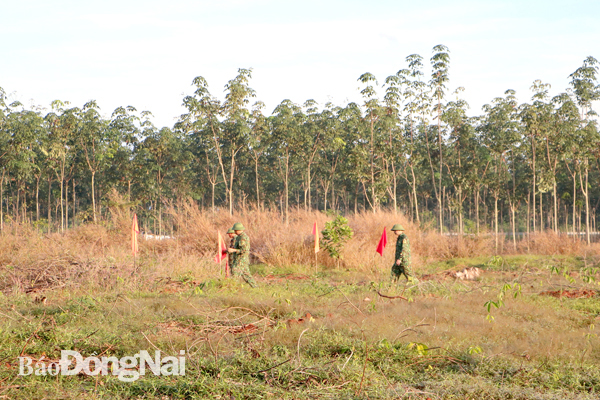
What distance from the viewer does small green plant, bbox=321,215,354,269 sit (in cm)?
1517

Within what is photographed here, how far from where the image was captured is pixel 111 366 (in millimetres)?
5039

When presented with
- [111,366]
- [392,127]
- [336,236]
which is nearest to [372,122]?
[392,127]

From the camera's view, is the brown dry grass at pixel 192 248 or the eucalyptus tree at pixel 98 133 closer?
the brown dry grass at pixel 192 248

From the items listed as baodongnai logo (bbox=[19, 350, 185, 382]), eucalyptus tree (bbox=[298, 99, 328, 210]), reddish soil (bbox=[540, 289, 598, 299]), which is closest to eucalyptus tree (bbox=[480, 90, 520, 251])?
eucalyptus tree (bbox=[298, 99, 328, 210])

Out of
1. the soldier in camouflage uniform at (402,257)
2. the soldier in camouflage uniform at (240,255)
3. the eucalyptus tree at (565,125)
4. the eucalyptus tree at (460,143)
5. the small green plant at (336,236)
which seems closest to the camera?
the soldier in camouflage uniform at (240,255)

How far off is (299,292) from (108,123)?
2084cm

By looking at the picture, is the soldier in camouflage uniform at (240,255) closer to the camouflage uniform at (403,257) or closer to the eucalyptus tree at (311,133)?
the camouflage uniform at (403,257)

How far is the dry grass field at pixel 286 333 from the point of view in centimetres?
451

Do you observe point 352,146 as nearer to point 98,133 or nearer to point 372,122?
A: point 372,122

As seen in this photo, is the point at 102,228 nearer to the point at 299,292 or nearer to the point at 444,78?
the point at 299,292

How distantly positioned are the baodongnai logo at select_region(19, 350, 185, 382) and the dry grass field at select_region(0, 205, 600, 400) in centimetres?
11

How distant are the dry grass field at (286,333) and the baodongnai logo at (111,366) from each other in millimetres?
108

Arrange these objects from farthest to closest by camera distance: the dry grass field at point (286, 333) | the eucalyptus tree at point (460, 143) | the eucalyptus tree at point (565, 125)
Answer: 1. the eucalyptus tree at point (460, 143)
2. the eucalyptus tree at point (565, 125)
3. the dry grass field at point (286, 333)

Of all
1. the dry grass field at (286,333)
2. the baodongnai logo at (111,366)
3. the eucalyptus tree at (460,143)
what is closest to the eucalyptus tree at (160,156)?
the eucalyptus tree at (460,143)
